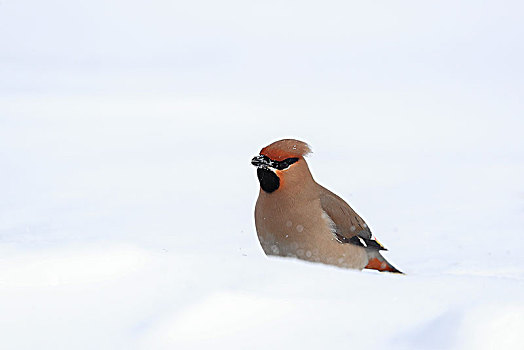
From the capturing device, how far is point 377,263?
4.73 metres

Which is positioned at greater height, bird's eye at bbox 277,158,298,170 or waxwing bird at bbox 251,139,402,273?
bird's eye at bbox 277,158,298,170

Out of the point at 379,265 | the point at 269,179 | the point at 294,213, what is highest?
the point at 269,179

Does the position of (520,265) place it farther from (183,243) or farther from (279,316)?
(279,316)

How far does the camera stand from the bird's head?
424cm

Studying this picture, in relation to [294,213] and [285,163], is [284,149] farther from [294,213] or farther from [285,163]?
[294,213]

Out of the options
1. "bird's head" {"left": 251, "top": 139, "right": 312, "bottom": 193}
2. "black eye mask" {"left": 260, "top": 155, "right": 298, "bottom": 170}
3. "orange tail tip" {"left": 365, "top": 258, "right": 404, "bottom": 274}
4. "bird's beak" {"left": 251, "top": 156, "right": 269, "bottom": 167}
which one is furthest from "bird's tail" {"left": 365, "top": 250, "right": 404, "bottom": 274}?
"bird's beak" {"left": 251, "top": 156, "right": 269, "bottom": 167}

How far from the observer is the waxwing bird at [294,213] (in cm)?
427

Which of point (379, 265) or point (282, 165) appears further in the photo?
point (379, 265)

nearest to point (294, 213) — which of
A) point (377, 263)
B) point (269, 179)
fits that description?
point (269, 179)

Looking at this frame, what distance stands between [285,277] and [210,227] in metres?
4.15

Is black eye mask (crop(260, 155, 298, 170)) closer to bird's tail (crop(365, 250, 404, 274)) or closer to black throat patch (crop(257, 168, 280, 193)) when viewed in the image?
black throat patch (crop(257, 168, 280, 193))

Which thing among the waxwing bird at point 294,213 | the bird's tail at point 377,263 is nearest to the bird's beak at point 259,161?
the waxwing bird at point 294,213

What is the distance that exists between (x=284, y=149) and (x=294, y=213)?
0.32 m

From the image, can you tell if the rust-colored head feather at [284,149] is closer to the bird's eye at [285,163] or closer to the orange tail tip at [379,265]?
the bird's eye at [285,163]
